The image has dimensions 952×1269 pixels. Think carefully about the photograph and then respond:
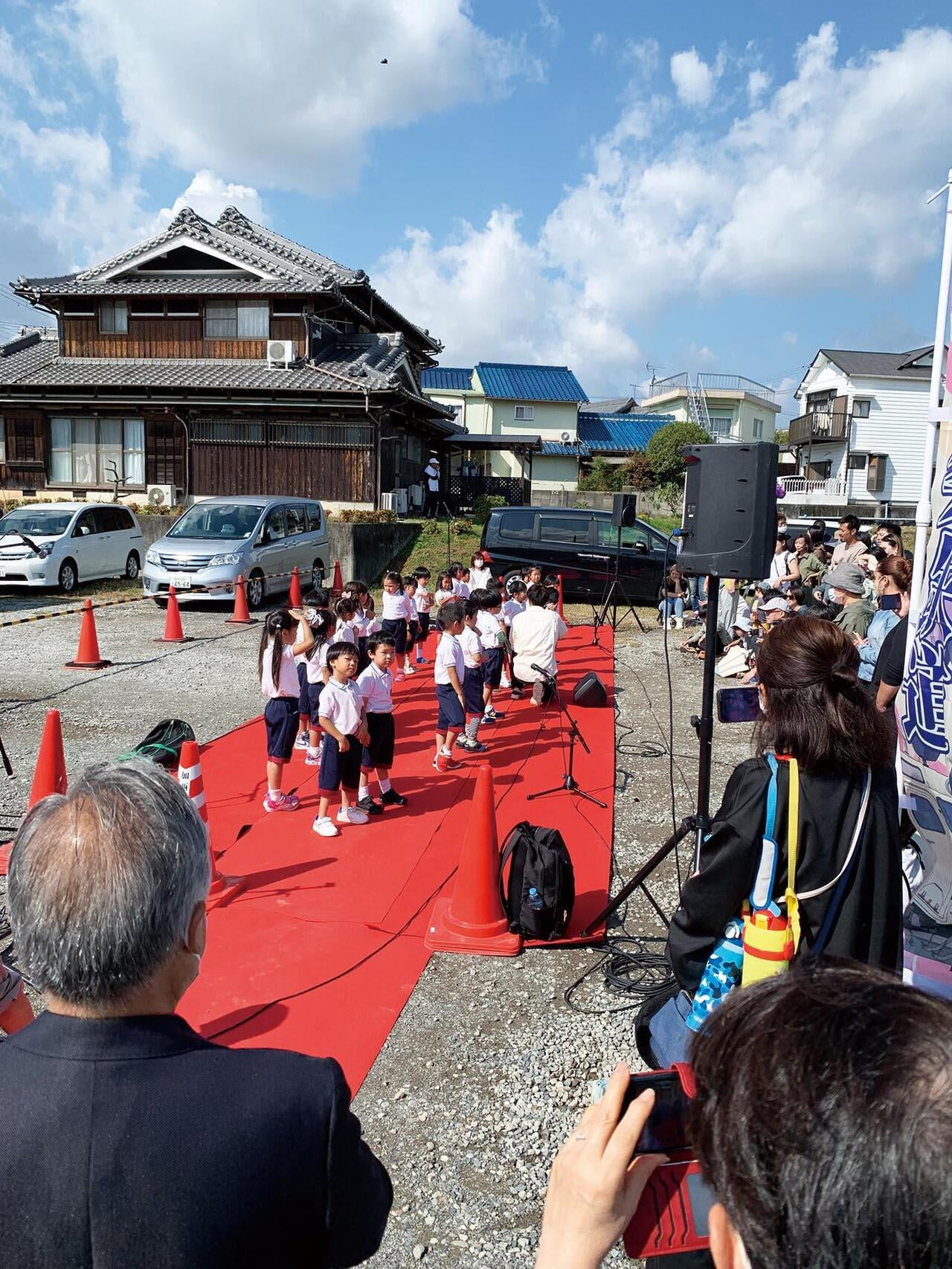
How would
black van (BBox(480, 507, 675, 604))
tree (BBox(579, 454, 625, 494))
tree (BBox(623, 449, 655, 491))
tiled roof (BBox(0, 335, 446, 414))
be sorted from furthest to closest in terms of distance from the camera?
tree (BBox(623, 449, 655, 491)) → tree (BBox(579, 454, 625, 494)) → tiled roof (BBox(0, 335, 446, 414)) → black van (BBox(480, 507, 675, 604))

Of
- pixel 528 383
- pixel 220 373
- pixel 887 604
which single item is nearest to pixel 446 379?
pixel 528 383

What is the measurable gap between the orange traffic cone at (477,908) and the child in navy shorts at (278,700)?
1936 millimetres

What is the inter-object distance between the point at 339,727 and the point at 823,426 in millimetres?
37794

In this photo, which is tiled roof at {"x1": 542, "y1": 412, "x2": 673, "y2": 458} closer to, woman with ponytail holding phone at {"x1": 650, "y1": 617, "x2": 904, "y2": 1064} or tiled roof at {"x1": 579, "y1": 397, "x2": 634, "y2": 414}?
tiled roof at {"x1": 579, "y1": 397, "x2": 634, "y2": 414}

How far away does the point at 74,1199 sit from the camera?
1.07 metres

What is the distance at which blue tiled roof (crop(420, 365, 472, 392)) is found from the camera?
40.4m

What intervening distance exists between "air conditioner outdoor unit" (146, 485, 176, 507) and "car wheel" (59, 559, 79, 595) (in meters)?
6.38

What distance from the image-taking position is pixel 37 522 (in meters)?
15.5

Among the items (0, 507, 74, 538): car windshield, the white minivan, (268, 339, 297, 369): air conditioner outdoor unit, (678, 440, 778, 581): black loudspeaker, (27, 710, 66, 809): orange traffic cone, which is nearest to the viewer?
(678, 440, 778, 581): black loudspeaker

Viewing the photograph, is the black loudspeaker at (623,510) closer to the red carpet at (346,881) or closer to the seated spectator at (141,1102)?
the red carpet at (346,881)

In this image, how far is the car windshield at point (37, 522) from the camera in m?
15.2

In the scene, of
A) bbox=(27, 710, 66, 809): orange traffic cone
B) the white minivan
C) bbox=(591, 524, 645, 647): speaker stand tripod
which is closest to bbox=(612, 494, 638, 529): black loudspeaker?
bbox=(591, 524, 645, 647): speaker stand tripod

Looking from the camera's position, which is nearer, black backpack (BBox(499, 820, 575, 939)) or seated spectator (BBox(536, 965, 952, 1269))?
seated spectator (BBox(536, 965, 952, 1269))

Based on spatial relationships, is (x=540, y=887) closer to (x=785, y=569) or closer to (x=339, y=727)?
(x=339, y=727)
